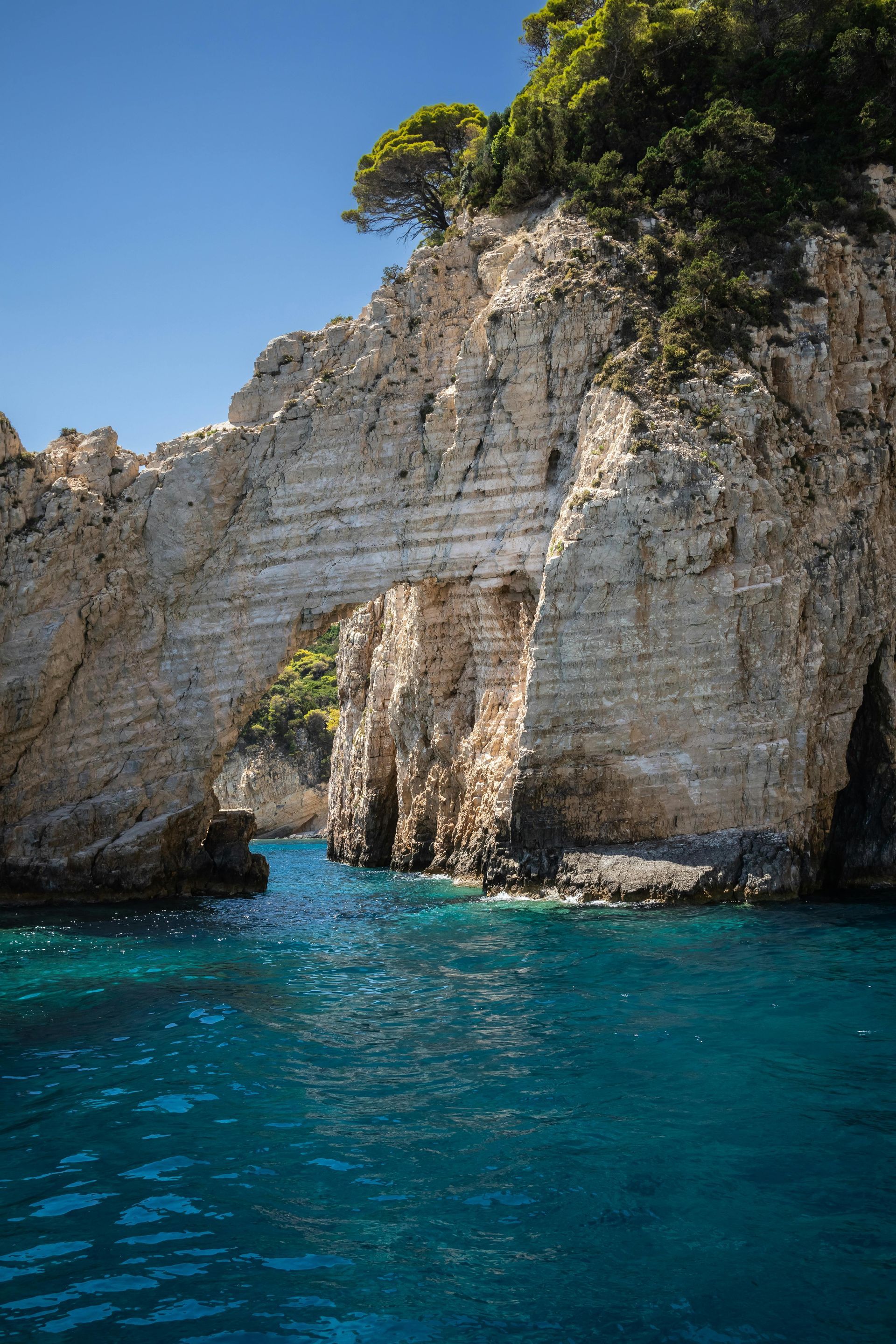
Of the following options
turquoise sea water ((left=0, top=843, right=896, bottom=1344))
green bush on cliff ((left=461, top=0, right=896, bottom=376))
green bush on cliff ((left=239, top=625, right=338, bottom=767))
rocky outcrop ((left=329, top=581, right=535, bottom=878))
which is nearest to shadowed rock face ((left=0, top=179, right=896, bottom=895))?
rocky outcrop ((left=329, top=581, right=535, bottom=878))

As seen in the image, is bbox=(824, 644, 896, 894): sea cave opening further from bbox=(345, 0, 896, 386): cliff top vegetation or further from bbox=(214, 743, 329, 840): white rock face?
bbox=(214, 743, 329, 840): white rock face

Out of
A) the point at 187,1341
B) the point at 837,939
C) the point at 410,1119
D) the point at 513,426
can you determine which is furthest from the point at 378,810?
the point at 187,1341

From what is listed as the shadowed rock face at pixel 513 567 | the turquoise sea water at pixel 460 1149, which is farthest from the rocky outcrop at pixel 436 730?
the turquoise sea water at pixel 460 1149

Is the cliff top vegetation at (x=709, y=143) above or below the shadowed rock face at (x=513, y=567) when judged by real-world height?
above

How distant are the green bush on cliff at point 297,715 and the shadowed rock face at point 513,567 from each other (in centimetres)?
3310

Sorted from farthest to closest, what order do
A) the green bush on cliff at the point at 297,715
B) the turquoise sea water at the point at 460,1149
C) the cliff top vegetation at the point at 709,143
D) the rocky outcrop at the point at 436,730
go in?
the green bush on cliff at the point at 297,715 → the rocky outcrop at the point at 436,730 → the cliff top vegetation at the point at 709,143 → the turquoise sea water at the point at 460,1149

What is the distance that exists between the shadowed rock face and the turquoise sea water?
621 cm

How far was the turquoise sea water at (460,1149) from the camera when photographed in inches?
210

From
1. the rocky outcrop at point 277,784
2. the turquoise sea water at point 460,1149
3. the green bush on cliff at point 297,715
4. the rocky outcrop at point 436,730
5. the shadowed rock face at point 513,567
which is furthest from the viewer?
the rocky outcrop at point 277,784

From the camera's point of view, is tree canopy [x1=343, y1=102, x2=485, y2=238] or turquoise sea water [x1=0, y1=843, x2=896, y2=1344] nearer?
turquoise sea water [x1=0, y1=843, x2=896, y2=1344]

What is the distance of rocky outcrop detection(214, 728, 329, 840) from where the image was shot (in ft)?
195

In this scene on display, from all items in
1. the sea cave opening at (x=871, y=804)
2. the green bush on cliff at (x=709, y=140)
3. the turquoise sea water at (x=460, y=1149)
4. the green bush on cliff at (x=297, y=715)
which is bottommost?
the turquoise sea water at (x=460, y=1149)

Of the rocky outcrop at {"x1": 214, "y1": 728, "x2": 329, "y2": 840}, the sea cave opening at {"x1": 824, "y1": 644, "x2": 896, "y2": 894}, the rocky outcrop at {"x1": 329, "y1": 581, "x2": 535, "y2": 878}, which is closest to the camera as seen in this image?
the sea cave opening at {"x1": 824, "y1": 644, "x2": 896, "y2": 894}

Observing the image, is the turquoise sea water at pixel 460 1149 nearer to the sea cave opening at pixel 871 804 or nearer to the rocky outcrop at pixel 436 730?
the sea cave opening at pixel 871 804
